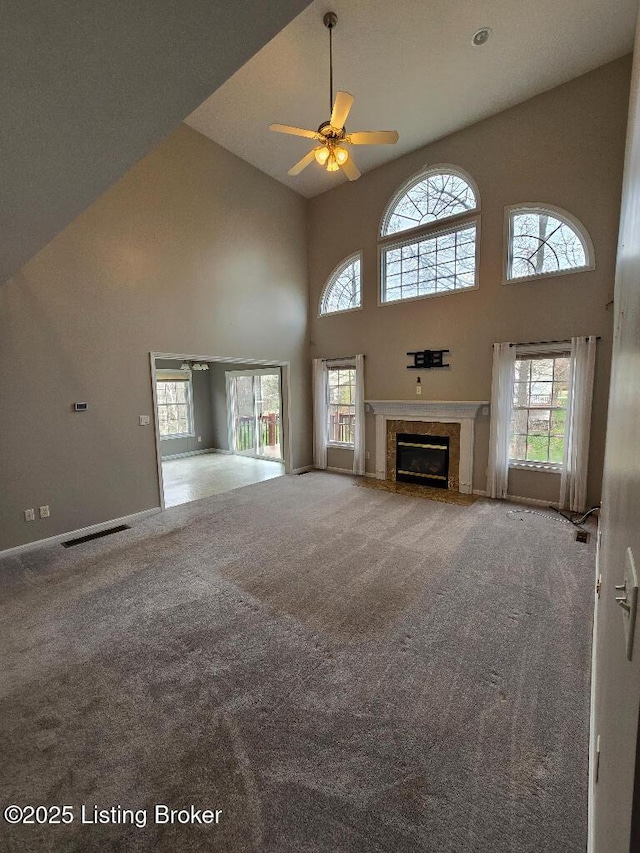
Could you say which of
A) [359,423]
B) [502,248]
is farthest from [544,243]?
[359,423]

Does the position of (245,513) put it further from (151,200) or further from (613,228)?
(613,228)

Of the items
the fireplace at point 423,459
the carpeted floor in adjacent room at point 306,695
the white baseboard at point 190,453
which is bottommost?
the carpeted floor in adjacent room at point 306,695

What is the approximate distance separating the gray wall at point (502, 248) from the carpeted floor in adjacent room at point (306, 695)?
260 cm

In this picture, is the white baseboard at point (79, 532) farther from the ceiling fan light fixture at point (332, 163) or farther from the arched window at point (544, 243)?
the arched window at point (544, 243)

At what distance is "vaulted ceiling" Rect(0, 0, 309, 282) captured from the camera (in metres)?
0.81

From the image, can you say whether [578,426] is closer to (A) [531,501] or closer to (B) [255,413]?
(A) [531,501]

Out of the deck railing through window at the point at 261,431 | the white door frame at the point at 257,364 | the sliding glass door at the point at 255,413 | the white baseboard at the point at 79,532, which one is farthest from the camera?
the deck railing through window at the point at 261,431

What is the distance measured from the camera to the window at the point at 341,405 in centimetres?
659

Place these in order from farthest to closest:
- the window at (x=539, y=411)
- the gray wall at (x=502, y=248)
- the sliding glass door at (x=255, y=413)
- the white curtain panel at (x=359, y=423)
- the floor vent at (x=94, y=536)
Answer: the sliding glass door at (x=255, y=413), the white curtain panel at (x=359, y=423), the window at (x=539, y=411), the gray wall at (x=502, y=248), the floor vent at (x=94, y=536)

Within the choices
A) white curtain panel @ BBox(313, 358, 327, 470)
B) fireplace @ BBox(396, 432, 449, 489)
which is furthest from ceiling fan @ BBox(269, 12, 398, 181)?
fireplace @ BBox(396, 432, 449, 489)

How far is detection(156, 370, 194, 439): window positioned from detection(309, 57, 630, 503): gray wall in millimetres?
4388

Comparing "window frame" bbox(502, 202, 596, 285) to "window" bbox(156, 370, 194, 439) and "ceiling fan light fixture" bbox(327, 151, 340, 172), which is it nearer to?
"ceiling fan light fixture" bbox(327, 151, 340, 172)

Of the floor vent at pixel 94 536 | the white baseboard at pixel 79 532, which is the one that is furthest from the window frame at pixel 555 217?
the floor vent at pixel 94 536

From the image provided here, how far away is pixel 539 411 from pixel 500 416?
494 mm
